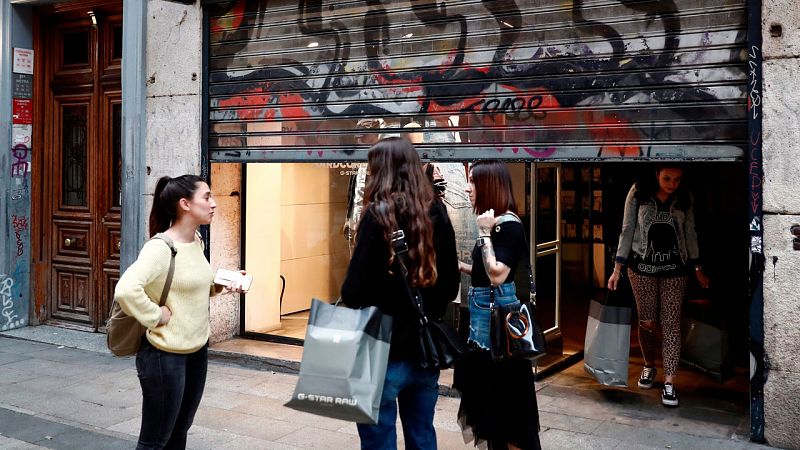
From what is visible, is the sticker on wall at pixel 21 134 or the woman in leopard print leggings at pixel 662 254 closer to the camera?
the woman in leopard print leggings at pixel 662 254

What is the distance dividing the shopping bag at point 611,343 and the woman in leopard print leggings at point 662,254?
0.41 meters

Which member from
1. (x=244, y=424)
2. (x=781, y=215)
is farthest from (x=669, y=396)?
(x=244, y=424)

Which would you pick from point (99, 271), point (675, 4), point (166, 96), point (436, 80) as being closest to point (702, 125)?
point (675, 4)

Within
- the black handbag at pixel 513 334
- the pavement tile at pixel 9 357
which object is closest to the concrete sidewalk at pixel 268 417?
the pavement tile at pixel 9 357

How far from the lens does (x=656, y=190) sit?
6328 mm

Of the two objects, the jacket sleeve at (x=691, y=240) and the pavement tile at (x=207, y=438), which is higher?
the jacket sleeve at (x=691, y=240)

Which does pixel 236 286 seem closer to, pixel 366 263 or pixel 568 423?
pixel 366 263

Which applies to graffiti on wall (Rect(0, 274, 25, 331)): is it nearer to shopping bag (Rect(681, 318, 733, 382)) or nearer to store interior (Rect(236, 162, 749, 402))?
store interior (Rect(236, 162, 749, 402))

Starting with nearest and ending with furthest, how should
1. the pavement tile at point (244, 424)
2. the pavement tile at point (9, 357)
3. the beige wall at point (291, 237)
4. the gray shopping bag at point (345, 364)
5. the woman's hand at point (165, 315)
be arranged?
the gray shopping bag at point (345, 364) → the woman's hand at point (165, 315) → the pavement tile at point (244, 424) → the pavement tile at point (9, 357) → the beige wall at point (291, 237)

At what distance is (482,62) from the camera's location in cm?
639

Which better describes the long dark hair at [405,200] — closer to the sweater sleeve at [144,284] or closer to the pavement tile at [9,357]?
the sweater sleeve at [144,284]

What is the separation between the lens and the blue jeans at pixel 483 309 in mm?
4230

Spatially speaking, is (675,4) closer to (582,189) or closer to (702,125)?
(702,125)

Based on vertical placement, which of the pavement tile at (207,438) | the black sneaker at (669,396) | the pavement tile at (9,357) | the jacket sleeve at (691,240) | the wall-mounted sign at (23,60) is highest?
the wall-mounted sign at (23,60)
